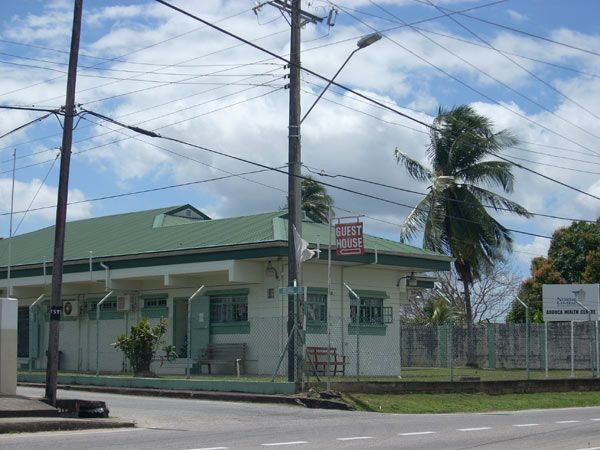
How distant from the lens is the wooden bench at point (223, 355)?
93.4ft

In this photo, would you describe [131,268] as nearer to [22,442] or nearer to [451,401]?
[451,401]

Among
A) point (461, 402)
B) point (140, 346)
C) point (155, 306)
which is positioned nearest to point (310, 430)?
point (461, 402)

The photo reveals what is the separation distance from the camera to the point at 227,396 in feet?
73.0

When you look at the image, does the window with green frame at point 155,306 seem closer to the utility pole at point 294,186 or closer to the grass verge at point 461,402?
the utility pole at point 294,186

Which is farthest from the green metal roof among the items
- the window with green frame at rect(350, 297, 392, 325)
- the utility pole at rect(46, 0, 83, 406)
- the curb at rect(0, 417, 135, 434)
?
the curb at rect(0, 417, 135, 434)

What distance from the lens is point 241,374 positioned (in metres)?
28.2

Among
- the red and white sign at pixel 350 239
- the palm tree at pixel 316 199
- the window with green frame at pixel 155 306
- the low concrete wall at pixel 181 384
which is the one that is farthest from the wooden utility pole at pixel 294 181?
the palm tree at pixel 316 199

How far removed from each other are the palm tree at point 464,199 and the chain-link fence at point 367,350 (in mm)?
3281

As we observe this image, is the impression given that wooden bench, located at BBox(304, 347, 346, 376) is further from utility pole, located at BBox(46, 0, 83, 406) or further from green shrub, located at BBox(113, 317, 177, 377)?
utility pole, located at BBox(46, 0, 83, 406)

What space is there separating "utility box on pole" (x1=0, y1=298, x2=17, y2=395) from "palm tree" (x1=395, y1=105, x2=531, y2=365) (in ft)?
77.3

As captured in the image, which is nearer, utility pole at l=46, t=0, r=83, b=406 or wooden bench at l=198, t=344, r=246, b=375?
utility pole at l=46, t=0, r=83, b=406

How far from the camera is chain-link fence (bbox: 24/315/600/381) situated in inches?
1054

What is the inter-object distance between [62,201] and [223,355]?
454 inches

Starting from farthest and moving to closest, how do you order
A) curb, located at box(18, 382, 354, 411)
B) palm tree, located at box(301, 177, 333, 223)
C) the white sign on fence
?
palm tree, located at box(301, 177, 333, 223)
the white sign on fence
curb, located at box(18, 382, 354, 411)
